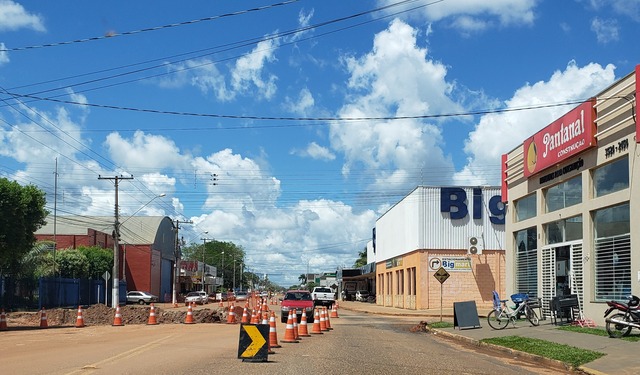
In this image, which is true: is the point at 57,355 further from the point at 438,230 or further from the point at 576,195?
the point at 438,230

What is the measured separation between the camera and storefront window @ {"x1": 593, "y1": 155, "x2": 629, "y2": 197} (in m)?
22.1

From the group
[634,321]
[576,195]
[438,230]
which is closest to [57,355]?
[634,321]

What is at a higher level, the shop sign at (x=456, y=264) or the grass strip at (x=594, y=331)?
the shop sign at (x=456, y=264)

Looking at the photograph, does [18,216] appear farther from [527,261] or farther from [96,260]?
[96,260]

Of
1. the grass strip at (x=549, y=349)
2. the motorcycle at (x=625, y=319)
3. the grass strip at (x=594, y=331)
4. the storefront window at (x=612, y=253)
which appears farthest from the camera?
the storefront window at (x=612, y=253)

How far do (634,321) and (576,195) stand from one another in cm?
752

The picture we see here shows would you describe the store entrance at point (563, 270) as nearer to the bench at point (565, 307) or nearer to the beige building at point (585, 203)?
the beige building at point (585, 203)

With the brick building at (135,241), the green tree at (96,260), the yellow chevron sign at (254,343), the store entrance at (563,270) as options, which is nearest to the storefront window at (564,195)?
the store entrance at (563,270)

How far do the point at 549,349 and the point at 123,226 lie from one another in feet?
255

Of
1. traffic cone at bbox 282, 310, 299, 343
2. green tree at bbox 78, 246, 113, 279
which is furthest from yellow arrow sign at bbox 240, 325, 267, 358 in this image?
green tree at bbox 78, 246, 113, 279

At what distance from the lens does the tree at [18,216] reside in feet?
110

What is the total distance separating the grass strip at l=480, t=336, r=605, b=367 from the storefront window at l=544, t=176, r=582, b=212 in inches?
277

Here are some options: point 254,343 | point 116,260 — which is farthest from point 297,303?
point 116,260

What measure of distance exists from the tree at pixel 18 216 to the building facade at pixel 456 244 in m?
26.8
